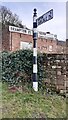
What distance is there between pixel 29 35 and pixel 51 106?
68.8ft

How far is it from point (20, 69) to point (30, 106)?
2314mm

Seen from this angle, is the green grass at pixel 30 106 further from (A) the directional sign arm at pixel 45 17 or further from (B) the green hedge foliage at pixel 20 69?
(A) the directional sign arm at pixel 45 17

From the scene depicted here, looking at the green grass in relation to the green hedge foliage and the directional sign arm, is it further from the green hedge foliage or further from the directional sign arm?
the directional sign arm

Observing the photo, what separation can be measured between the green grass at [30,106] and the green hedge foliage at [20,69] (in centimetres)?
103

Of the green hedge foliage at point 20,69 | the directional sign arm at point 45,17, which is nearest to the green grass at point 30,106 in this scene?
the green hedge foliage at point 20,69

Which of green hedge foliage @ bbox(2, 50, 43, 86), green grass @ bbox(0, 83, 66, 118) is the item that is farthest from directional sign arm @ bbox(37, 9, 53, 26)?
green grass @ bbox(0, 83, 66, 118)

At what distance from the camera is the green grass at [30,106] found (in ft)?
17.1

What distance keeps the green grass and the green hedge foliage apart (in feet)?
3.37

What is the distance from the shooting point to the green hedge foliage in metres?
7.73

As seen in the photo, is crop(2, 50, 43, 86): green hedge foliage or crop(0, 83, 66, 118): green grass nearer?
crop(0, 83, 66, 118): green grass

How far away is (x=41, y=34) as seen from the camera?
29.0m

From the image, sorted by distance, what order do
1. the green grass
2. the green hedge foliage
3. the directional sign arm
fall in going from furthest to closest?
the green hedge foliage → the directional sign arm → the green grass

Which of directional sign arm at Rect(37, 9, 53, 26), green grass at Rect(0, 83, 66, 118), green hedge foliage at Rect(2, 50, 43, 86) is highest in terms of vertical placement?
directional sign arm at Rect(37, 9, 53, 26)

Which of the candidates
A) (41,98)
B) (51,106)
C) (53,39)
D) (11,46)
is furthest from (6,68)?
(53,39)
